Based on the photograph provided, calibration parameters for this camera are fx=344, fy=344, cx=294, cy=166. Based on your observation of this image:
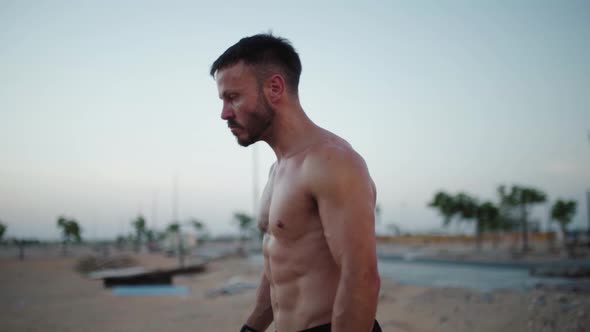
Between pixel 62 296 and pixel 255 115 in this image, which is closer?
pixel 255 115

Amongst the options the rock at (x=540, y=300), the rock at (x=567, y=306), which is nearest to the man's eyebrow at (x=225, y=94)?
the rock at (x=567, y=306)

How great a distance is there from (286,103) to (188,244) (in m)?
37.5

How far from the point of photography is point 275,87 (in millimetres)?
1513

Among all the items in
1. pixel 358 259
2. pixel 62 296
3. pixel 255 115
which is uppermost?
pixel 255 115

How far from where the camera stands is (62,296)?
39.7 feet

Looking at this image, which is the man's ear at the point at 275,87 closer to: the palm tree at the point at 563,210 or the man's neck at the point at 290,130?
the man's neck at the point at 290,130

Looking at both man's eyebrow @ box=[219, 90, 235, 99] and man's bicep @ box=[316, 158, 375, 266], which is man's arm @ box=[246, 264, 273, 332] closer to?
man's bicep @ box=[316, 158, 375, 266]

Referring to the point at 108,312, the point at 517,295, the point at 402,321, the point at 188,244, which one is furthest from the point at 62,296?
the point at 188,244

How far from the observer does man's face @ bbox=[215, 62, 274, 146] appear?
1.48 metres

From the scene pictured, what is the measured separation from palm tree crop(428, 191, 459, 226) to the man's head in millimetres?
34752

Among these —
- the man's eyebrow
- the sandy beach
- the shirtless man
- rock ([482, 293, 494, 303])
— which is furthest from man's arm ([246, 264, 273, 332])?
rock ([482, 293, 494, 303])

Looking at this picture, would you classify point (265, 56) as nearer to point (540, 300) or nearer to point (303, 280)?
point (303, 280)

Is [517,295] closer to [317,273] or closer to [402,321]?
[402,321]

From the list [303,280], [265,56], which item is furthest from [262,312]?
[265,56]
